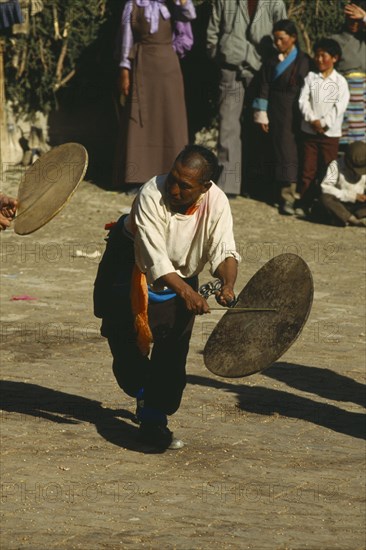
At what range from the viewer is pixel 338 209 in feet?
43.7

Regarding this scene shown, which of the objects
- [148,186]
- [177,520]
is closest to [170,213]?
[148,186]

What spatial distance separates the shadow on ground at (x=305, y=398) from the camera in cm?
775

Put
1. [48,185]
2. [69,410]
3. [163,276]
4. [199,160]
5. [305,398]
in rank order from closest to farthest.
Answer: [199,160]
[163,276]
[48,185]
[69,410]
[305,398]

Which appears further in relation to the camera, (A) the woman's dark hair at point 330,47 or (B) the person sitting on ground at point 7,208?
(A) the woman's dark hair at point 330,47

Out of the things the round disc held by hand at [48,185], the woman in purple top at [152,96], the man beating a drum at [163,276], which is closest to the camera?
the man beating a drum at [163,276]

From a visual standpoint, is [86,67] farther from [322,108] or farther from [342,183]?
[342,183]

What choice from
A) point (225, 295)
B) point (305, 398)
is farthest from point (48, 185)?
point (305, 398)

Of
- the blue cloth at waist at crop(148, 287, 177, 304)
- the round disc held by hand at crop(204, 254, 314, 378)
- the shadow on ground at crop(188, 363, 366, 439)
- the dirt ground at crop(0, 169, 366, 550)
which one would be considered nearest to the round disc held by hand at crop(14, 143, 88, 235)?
the blue cloth at waist at crop(148, 287, 177, 304)

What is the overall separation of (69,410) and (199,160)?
210cm

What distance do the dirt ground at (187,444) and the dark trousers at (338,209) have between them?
7.58ft

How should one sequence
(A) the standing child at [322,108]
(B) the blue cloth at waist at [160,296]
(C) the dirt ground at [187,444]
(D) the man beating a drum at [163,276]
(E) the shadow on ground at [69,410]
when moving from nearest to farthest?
(C) the dirt ground at [187,444] < (D) the man beating a drum at [163,276] < (B) the blue cloth at waist at [160,296] < (E) the shadow on ground at [69,410] < (A) the standing child at [322,108]

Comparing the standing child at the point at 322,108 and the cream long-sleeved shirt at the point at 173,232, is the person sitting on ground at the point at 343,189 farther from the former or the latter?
the cream long-sleeved shirt at the point at 173,232

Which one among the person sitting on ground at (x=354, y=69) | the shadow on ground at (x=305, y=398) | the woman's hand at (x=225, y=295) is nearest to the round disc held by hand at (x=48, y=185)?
the woman's hand at (x=225, y=295)

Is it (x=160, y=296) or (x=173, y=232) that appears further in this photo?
(x=160, y=296)
